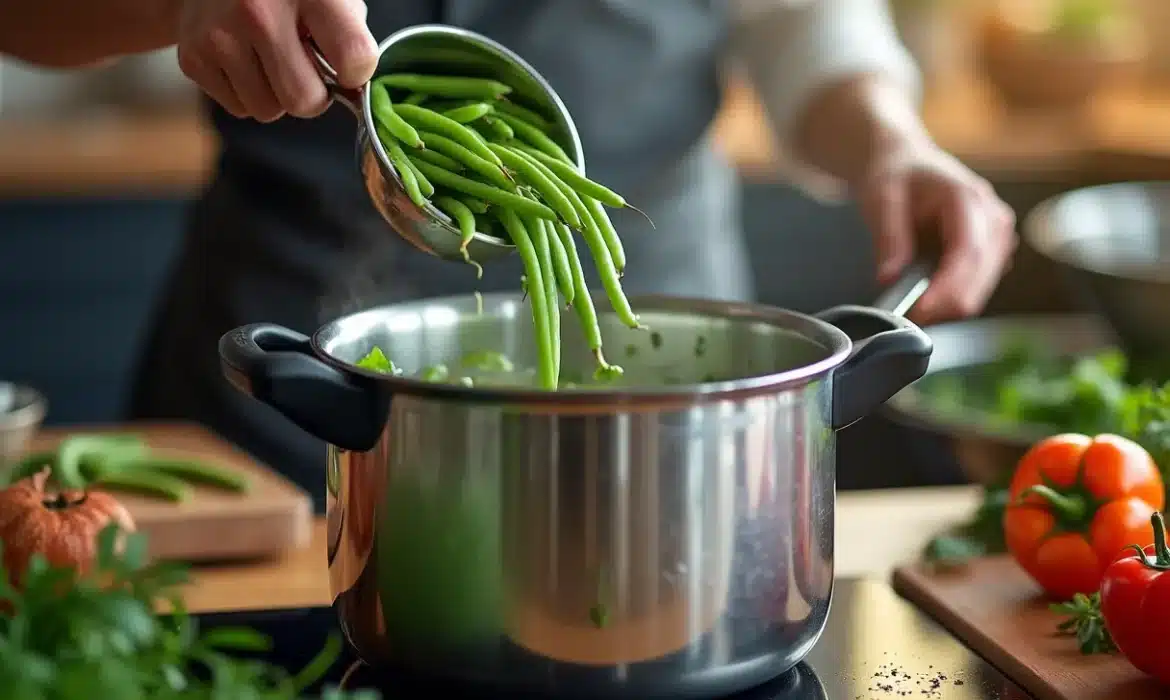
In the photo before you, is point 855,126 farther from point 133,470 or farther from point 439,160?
point 133,470

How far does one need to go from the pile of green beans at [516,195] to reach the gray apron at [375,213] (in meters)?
0.60

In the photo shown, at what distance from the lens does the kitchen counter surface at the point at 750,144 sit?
274 centimetres

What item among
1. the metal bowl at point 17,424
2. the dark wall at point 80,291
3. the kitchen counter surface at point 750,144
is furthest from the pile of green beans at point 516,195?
the dark wall at point 80,291

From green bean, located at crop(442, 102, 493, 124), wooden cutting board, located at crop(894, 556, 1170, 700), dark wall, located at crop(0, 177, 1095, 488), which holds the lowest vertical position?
dark wall, located at crop(0, 177, 1095, 488)

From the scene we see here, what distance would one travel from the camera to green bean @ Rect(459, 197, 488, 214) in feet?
3.29

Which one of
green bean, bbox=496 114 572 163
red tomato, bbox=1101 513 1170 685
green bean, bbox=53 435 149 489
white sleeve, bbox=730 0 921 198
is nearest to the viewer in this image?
red tomato, bbox=1101 513 1170 685

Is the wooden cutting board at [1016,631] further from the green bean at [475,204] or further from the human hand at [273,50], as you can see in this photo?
the human hand at [273,50]

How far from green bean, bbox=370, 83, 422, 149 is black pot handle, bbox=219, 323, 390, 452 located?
0.23m

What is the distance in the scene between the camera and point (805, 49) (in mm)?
1675

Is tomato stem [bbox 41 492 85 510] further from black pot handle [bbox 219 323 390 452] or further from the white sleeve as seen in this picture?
the white sleeve

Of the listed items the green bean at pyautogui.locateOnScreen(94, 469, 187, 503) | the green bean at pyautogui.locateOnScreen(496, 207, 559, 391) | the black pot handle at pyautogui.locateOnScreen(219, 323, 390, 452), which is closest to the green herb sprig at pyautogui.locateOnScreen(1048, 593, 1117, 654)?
the green bean at pyautogui.locateOnScreen(496, 207, 559, 391)

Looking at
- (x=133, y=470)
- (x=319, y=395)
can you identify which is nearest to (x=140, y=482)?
(x=133, y=470)

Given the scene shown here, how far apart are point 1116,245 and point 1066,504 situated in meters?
0.86

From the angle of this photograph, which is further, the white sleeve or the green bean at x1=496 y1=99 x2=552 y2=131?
the white sleeve
